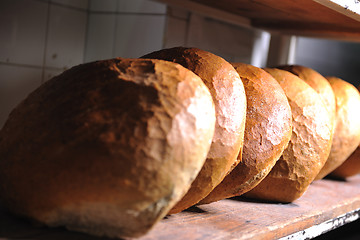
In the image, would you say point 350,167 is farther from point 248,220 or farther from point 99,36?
point 99,36

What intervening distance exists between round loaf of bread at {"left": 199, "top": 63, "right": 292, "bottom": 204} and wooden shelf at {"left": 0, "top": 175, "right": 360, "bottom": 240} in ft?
0.19

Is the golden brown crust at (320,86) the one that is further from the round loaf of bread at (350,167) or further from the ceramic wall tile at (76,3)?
the ceramic wall tile at (76,3)

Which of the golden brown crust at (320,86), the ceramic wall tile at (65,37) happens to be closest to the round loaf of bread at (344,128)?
the golden brown crust at (320,86)

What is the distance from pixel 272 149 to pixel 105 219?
0.40 metres

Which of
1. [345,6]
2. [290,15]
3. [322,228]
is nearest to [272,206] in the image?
[322,228]

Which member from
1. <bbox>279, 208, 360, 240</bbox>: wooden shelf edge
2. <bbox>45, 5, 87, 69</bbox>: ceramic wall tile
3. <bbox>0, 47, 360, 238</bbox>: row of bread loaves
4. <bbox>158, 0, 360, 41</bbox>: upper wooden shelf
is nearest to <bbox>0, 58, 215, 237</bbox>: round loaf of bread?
<bbox>0, 47, 360, 238</bbox>: row of bread loaves

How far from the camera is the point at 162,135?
568 millimetres

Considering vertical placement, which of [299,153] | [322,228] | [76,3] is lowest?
[322,228]

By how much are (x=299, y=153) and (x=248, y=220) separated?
231 mm

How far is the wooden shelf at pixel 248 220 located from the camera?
0.61 m

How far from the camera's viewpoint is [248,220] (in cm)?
82

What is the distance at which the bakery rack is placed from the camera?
0.67m

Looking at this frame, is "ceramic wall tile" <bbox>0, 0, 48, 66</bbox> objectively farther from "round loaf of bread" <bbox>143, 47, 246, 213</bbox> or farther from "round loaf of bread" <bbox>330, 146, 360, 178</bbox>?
"round loaf of bread" <bbox>330, 146, 360, 178</bbox>

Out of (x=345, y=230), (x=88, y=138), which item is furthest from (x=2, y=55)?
(x=345, y=230)
